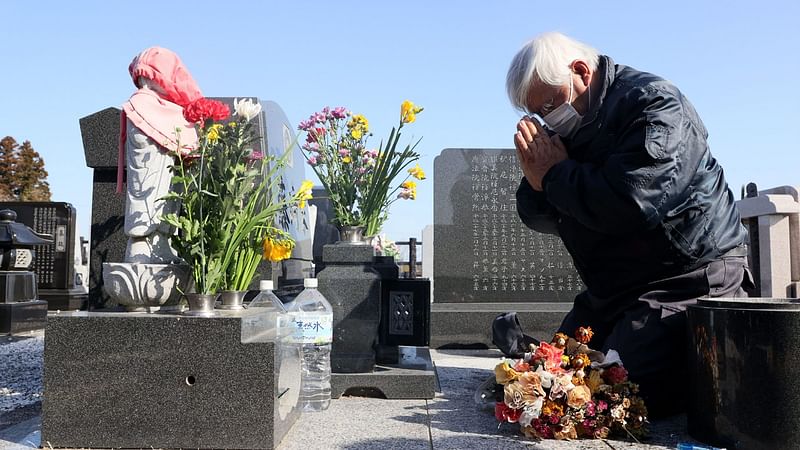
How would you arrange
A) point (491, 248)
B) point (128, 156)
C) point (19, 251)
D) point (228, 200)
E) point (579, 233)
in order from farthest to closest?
point (19, 251), point (491, 248), point (579, 233), point (128, 156), point (228, 200)

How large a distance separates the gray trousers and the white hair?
3.55ft

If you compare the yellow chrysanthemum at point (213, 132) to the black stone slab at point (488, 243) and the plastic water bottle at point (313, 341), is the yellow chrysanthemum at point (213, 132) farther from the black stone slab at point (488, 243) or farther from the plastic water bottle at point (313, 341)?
the black stone slab at point (488, 243)

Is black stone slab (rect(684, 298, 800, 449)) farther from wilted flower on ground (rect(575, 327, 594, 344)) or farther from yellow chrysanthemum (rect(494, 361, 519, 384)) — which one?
yellow chrysanthemum (rect(494, 361, 519, 384))

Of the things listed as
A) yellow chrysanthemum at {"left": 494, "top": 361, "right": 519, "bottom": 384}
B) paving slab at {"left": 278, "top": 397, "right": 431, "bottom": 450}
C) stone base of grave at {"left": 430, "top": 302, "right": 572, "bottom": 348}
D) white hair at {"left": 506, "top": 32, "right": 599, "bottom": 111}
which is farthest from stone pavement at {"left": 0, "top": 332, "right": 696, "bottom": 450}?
stone base of grave at {"left": 430, "top": 302, "right": 572, "bottom": 348}

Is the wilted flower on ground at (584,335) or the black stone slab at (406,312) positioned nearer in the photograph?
the wilted flower on ground at (584,335)

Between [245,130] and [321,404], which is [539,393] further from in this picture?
[245,130]

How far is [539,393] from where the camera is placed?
226cm

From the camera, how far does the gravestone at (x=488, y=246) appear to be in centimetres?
621

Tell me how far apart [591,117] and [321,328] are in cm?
165

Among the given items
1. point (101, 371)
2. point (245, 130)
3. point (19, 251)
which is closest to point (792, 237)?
point (245, 130)

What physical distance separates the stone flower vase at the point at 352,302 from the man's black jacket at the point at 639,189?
3.57 ft

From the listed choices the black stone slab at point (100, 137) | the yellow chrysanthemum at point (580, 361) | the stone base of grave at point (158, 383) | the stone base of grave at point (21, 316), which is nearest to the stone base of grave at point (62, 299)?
the stone base of grave at point (21, 316)

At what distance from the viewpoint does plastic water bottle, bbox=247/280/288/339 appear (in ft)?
8.20

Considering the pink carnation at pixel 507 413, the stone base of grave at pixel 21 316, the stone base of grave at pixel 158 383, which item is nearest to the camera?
the stone base of grave at pixel 158 383
